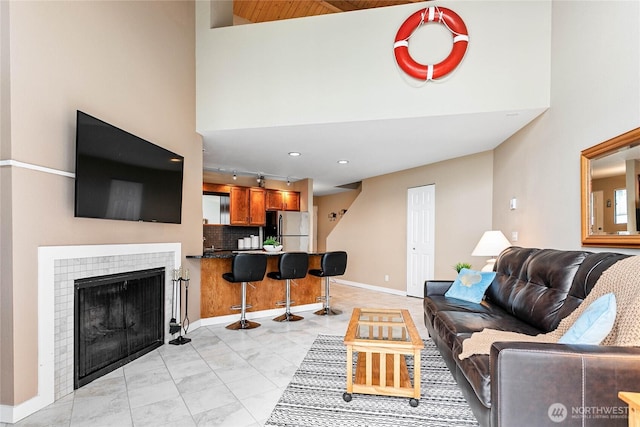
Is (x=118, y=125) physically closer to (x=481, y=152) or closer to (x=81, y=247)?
(x=81, y=247)

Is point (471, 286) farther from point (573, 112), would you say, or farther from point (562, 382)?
point (562, 382)

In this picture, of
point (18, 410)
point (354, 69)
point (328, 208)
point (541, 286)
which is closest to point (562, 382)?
point (541, 286)

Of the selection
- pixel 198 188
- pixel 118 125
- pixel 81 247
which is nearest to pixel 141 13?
pixel 118 125

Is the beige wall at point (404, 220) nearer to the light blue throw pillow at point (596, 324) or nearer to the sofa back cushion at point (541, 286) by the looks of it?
the sofa back cushion at point (541, 286)

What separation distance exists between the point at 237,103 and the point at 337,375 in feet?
9.92

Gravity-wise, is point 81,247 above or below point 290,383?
above

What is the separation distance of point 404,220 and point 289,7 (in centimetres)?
416

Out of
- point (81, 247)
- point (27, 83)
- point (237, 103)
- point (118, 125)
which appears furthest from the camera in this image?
point (237, 103)

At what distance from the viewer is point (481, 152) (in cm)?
521

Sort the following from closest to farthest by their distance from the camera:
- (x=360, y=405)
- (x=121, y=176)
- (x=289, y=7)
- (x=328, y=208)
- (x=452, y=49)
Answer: (x=360, y=405) → (x=121, y=176) → (x=452, y=49) → (x=289, y=7) → (x=328, y=208)

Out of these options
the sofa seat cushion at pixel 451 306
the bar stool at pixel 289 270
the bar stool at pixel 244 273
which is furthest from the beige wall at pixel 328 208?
the sofa seat cushion at pixel 451 306

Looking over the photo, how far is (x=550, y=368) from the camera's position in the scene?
4.79ft

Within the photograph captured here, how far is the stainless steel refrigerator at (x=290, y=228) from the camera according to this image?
7215mm

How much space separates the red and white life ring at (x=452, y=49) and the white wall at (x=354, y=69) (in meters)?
0.08
